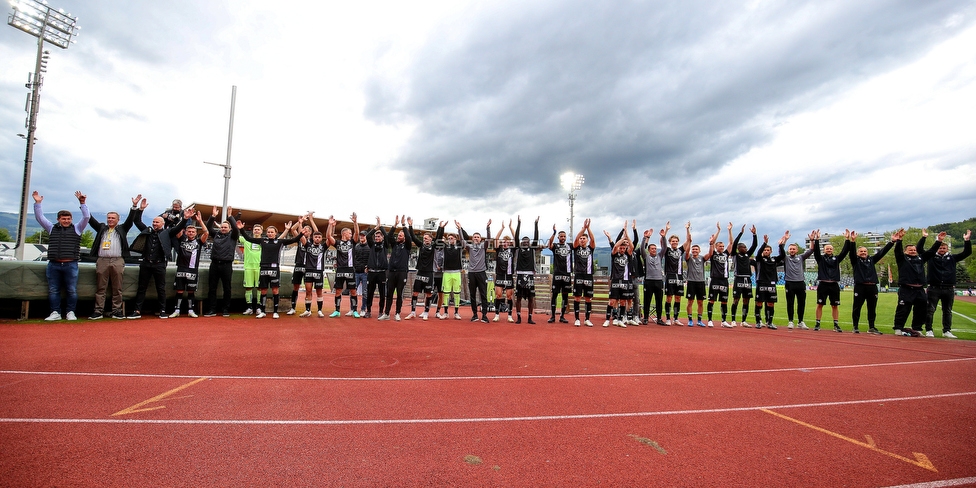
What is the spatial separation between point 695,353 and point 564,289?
4.81 metres

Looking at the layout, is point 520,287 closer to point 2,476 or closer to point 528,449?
point 528,449

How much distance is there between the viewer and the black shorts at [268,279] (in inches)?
400

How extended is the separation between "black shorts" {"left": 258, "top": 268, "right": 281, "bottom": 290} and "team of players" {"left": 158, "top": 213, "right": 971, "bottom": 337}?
0.02 metres

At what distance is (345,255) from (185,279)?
353 centimetres

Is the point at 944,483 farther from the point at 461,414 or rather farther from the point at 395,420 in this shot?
the point at 395,420

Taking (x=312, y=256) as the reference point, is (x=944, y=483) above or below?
below

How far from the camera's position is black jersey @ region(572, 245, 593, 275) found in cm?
1134

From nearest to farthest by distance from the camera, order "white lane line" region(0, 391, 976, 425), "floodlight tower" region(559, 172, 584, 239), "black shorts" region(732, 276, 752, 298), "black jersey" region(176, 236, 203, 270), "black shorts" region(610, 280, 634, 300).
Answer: "white lane line" region(0, 391, 976, 425)
"black jersey" region(176, 236, 203, 270)
"black shorts" region(610, 280, 634, 300)
"black shorts" region(732, 276, 752, 298)
"floodlight tower" region(559, 172, 584, 239)

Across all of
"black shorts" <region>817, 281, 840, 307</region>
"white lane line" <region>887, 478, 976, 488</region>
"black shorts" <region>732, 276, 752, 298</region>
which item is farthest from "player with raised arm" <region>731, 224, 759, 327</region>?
"white lane line" <region>887, 478, 976, 488</region>

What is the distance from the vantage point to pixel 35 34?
814 inches

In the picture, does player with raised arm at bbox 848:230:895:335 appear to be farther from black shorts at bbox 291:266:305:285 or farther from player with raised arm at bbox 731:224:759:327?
Answer: black shorts at bbox 291:266:305:285

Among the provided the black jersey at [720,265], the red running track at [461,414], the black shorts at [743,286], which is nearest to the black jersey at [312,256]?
the red running track at [461,414]

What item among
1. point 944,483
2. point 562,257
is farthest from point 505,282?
point 944,483

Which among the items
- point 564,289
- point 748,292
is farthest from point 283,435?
point 748,292
